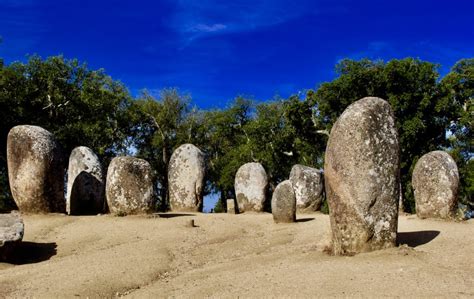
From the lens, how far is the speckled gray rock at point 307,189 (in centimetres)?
2403

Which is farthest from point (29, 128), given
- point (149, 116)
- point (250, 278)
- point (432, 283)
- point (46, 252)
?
point (149, 116)

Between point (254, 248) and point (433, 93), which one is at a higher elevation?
point (433, 93)

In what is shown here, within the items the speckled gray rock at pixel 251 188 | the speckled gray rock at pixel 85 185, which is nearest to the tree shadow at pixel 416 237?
the speckled gray rock at pixel 251 188

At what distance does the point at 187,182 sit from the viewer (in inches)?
957

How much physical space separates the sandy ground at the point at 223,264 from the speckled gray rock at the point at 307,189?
7838 millimetres

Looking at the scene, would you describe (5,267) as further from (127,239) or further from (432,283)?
(432,283)

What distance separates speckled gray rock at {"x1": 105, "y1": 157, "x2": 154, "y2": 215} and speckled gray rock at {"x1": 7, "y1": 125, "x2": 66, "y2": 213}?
7.27 ft

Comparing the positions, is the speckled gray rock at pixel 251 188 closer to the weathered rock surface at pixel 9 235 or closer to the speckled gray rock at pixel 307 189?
the speckled gray rock at pixel 307 189

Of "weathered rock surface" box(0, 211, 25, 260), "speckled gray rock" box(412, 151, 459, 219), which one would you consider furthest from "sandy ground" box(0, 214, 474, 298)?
"speckled gray rock" box(412, 151, 459, 219)

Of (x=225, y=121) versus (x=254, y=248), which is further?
(x=225, y=121)

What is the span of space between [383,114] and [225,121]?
98.3 feet

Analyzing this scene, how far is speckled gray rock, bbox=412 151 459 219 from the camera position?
656 inches

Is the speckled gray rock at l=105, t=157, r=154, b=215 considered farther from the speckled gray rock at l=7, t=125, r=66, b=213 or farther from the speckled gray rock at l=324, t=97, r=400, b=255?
the speckled gray rock at l=324, t=97, r=400, b=255

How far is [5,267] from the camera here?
11.1 m
